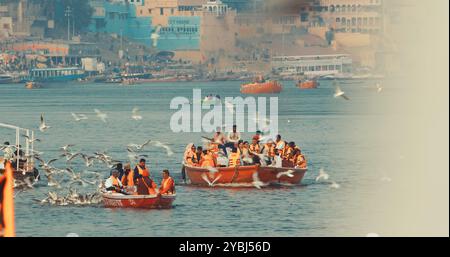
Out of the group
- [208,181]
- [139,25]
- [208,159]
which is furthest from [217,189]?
[139,25]

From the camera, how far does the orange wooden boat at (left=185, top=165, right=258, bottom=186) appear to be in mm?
34750

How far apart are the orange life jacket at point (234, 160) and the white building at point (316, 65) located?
113 m

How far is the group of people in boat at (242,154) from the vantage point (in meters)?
34.6

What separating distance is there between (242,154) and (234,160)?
437 millimetres

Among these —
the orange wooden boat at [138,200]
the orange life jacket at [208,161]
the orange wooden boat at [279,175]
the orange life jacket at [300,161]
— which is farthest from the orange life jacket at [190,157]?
the orange wooden boat at [138,200]

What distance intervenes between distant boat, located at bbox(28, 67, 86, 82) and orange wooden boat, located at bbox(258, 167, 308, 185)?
12373 cm

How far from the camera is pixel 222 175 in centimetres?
3512

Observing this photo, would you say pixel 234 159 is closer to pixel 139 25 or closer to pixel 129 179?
pixel 129 179

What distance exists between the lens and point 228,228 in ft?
96.9

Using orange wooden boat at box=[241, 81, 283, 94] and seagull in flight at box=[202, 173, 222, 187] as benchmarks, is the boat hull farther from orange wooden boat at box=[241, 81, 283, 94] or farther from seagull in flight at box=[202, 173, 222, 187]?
orange wooden boat at box=[241, 81, 283, 94]

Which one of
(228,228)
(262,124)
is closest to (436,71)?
(228,228)

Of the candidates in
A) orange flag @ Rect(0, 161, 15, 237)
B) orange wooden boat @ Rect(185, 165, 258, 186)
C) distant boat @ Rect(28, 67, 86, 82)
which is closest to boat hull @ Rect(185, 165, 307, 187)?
orange wooden boat @ Rect(185, 165, 258, 186)
